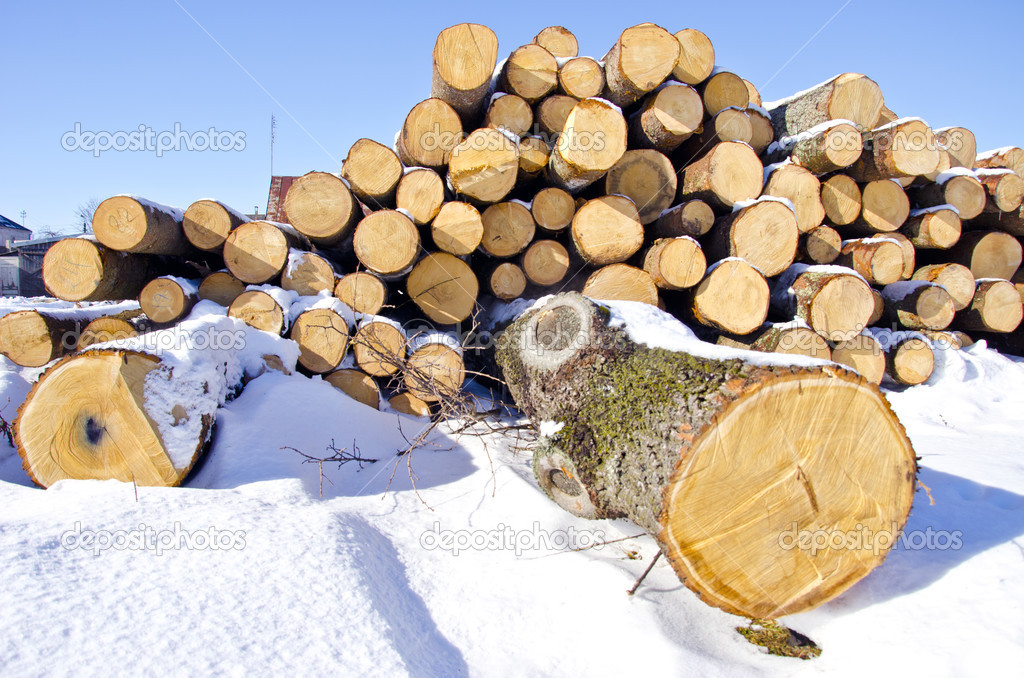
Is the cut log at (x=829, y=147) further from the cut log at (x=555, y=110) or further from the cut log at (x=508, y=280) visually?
the cut log at (x=508, y=280)

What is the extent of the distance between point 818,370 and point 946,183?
430cm

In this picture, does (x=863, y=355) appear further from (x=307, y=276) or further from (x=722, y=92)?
(x=307, y=276)

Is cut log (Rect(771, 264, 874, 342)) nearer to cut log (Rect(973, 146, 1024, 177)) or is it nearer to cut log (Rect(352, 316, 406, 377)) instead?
cut log (Rect(352, 316, 406, 377))

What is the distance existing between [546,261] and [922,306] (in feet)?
10.2

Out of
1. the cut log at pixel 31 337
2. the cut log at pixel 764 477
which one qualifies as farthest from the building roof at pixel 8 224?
the cut log at pixel 764 477

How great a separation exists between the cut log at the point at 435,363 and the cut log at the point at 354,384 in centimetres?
25

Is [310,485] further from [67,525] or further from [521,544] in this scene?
[521,544]

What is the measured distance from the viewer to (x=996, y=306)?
4395 millimetres

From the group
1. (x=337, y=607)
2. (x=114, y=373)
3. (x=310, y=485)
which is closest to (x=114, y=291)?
(x=114, y=373)

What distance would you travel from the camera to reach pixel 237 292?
3.61m

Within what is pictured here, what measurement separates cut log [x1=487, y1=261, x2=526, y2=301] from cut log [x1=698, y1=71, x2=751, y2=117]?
6.49 ft

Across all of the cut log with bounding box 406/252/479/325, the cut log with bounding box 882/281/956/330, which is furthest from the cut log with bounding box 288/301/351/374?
the cut log with bounding box 882/281/956/330

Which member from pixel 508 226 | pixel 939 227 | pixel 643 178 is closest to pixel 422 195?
pixel 508 226

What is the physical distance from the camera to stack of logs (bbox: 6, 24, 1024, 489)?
130 inches
